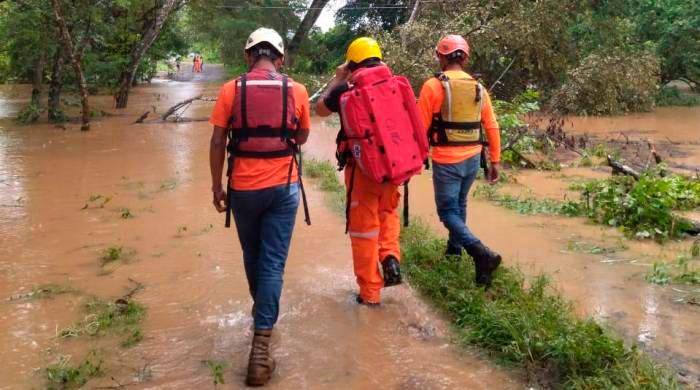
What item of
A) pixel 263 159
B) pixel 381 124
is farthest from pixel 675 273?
pixel 263 159

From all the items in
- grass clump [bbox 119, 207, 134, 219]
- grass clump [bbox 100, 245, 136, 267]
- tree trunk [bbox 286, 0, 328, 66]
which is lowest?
grass clump [bbox 100, 245, 136, 267]

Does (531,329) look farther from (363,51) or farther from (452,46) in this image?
(452,46)

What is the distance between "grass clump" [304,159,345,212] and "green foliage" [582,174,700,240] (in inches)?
111

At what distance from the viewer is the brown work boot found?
3.24 meters

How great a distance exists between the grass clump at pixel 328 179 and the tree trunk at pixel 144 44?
9.17 m

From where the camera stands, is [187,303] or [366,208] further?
[187,303]

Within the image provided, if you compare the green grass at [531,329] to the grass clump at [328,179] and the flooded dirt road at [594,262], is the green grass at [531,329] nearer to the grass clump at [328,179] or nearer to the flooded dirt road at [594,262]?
the flooded dirt road at [594,262]

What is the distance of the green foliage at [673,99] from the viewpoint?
21.8 metres

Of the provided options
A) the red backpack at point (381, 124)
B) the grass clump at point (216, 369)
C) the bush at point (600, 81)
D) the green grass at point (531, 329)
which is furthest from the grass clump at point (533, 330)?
the bush at point (600, 81)

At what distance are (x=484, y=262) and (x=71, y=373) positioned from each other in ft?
8.57

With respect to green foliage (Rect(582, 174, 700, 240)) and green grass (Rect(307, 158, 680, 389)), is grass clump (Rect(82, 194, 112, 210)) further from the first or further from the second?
green foliage (Rect(582, 174, 700, 240))

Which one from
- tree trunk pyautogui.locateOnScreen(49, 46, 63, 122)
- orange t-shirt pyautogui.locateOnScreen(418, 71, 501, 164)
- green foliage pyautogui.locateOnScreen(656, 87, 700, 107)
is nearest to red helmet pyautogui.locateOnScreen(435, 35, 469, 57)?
orange t-shirt pyautogui.locateOnScreen(418, 71, 501, 164)

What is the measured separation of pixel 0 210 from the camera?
723 centimetres

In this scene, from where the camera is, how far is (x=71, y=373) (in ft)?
10.8
